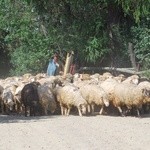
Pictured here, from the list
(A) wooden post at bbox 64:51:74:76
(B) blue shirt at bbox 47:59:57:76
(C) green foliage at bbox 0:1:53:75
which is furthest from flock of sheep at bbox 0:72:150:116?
(C) green foliage at bbox 0:1:53:75

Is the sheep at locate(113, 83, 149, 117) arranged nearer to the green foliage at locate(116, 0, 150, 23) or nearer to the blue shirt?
the green foliage at locate(116, 0, 150, 23)

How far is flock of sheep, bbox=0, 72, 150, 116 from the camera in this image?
15664 millimetres

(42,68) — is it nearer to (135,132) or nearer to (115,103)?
(115,103)

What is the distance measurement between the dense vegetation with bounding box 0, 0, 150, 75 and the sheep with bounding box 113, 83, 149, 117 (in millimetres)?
6815

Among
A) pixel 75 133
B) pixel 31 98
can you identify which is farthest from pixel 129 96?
pixel 75 133

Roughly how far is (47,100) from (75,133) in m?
4.29

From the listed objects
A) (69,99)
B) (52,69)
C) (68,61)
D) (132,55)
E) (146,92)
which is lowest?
(69,99)

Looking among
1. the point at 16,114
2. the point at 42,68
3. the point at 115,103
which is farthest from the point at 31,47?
the point at 115,103

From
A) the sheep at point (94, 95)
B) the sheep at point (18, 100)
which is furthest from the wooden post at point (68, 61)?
the sheep at point (94, 95)

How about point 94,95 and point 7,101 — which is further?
point 7,101

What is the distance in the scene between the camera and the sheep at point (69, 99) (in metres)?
15.7

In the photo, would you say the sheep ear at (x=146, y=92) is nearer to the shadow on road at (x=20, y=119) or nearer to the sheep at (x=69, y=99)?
the sheep at (x=69, y=99)

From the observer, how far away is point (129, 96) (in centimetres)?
1551

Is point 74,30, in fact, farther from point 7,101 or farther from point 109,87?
point 109,87
